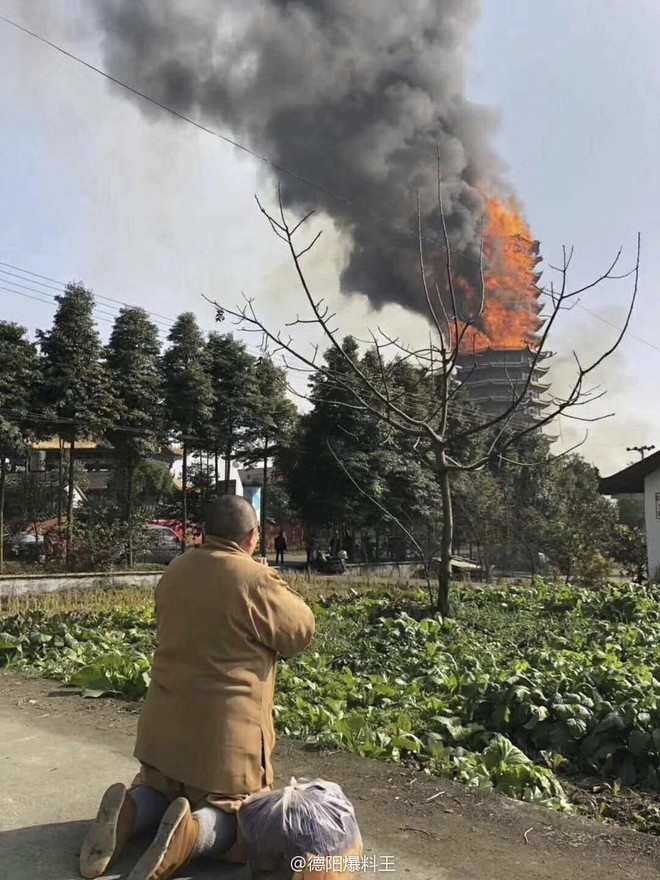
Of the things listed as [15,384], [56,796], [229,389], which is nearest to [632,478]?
[229,389]

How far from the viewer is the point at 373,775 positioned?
4387 millimetres

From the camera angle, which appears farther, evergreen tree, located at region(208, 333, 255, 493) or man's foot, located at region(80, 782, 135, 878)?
evergreen tree, located at region(208, 333, 255, 493)

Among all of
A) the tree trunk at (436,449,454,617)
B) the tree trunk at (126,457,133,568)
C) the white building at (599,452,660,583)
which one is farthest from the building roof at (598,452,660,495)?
the tree trunk at (436,449,454,617)

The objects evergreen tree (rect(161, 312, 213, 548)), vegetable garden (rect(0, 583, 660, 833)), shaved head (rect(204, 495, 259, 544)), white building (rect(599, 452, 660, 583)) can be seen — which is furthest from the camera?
evergreen tree (rect(161, 312, 213, 548))

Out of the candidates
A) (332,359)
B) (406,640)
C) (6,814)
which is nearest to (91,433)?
(332,359)

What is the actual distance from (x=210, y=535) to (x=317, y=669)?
401 centimetres

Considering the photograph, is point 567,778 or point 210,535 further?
point 567,778

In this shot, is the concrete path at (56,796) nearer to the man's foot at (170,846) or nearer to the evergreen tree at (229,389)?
the man's foot at (170,846)

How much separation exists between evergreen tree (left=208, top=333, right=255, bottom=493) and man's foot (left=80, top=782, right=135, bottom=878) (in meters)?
26.7

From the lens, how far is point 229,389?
1191 inches

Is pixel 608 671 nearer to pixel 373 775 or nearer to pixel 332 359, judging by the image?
pixel 373 775

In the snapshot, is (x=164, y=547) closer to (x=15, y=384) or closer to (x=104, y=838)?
(x=15, y=384)

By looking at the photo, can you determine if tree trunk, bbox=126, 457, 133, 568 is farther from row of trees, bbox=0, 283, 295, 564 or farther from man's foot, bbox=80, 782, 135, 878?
man's foot, bbox=80, 782, 135, 878

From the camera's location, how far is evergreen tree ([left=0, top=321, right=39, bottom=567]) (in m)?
21.1
